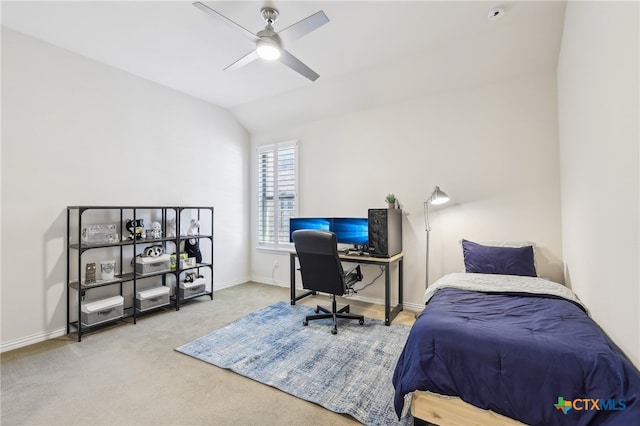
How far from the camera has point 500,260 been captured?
9.32 feet

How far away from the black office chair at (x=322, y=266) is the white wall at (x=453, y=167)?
3.61 ft

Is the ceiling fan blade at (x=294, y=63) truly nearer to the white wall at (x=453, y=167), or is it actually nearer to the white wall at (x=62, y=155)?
the white wall at (x=453, y=167)

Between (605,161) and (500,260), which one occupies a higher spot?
(605,161)

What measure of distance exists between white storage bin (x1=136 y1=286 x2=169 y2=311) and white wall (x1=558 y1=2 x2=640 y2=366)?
4.12 m

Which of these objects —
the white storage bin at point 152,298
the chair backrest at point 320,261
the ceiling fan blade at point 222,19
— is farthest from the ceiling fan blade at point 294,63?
the white storage bin at point 152,298

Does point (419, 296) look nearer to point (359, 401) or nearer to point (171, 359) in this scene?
point (359, 401)

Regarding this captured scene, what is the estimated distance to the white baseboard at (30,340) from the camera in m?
2.63

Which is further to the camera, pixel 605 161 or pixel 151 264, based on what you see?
pixel 151 264

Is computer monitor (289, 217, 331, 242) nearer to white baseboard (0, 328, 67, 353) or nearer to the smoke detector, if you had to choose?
the smoke detector

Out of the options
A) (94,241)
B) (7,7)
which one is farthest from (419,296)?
(7,7)

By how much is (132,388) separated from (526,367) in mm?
2540

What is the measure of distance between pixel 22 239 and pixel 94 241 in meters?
0.55

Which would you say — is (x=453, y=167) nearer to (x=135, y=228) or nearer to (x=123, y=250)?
(x=135, y=228)

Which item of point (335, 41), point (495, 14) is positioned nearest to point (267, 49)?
point (335, 41)
